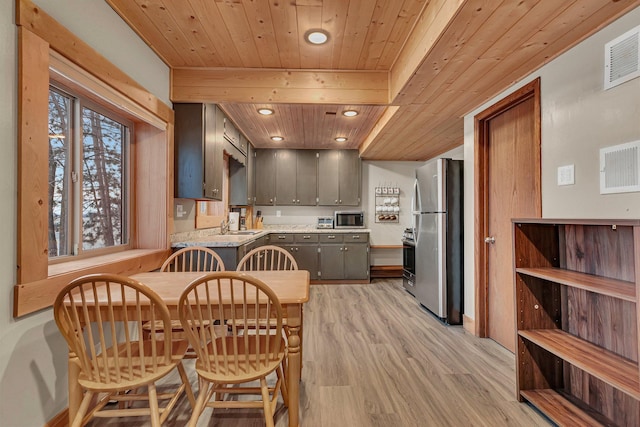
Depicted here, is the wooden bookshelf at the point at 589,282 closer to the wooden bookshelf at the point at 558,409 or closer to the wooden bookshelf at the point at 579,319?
the wooden bookshelf at the point at 579,319

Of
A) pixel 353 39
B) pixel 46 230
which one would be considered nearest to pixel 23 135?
pixel 46 230

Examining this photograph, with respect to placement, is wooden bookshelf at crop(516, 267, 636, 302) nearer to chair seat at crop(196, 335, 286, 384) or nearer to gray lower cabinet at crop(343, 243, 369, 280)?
chair seat at crop(196, 335, 286, 384)

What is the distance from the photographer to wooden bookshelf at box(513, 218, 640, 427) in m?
1.39

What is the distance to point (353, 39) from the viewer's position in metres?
2.14

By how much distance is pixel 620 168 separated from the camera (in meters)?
1.52

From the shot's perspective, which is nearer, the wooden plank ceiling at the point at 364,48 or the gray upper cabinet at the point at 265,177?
the wooden plank ceiling at the point at 364,48

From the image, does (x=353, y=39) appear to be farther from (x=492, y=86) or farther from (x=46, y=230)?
(x=46, y=230)

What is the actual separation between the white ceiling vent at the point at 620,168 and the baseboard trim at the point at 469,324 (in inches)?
67.3

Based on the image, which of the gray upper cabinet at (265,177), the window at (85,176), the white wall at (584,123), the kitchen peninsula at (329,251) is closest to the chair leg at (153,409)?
the window at (85,176)

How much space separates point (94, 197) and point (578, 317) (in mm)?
3087

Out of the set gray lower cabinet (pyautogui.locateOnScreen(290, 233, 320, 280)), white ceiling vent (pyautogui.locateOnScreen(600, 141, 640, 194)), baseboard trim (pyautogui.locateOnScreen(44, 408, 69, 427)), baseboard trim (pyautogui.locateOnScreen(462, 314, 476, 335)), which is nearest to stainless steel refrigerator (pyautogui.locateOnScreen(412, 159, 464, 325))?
baseboard trim (pyautogui.locateOnScreen(462, 314, 476, 335))

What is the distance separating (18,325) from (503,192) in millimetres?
3245

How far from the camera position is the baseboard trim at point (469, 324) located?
2.84 m

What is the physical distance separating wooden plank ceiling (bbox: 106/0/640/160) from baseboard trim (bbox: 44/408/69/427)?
232 centimetres
